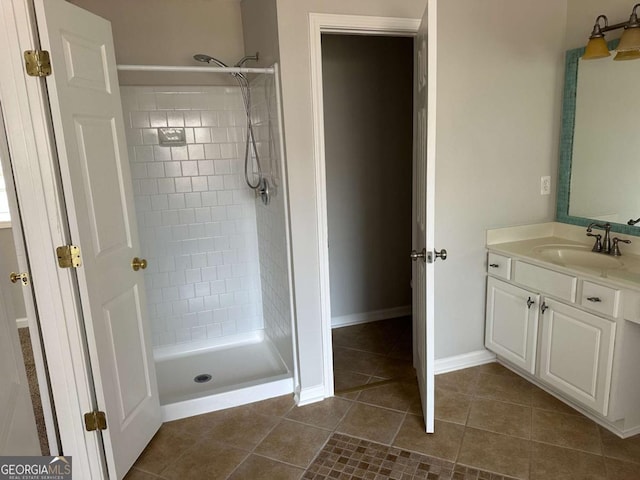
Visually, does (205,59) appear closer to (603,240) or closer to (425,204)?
(425,204)

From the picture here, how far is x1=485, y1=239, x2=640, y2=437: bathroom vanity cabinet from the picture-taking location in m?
2.20

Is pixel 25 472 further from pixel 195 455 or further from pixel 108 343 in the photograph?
pixel 195 455

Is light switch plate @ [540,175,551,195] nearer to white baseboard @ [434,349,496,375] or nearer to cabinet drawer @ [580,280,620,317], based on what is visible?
cabinet drawer @ [580,280,620,317]

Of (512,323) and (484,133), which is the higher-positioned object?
(484,133)

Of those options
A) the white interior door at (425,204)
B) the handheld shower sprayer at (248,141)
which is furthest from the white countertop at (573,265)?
the handheld shower sprayer at (248,141)

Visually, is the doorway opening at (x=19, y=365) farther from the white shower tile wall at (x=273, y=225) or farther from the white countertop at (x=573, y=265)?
the white countertop at (x=573, y=265)

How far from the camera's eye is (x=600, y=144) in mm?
2719

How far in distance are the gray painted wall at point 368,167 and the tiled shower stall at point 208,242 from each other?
737 millimetres

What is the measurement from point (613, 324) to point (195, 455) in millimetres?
2183

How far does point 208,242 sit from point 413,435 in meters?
1.96

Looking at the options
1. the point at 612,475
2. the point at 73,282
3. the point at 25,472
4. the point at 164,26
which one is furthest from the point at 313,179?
the point at 612,475

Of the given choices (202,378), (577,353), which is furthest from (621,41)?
(202,378)

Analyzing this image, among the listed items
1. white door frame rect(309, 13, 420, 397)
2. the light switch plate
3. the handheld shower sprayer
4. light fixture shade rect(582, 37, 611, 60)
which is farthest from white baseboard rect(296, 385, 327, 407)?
light fixture shade rect(582, 37, 611, 60)

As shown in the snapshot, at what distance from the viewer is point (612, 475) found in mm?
2047
